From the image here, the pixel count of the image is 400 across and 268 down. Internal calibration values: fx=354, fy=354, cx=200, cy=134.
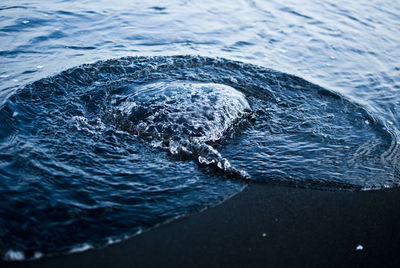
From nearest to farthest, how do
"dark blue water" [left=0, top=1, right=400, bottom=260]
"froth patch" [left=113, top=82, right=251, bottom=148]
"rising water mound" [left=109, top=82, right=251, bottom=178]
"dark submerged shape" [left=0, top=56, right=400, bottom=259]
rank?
"dark submerged shape" [left=0, top=56, right=400, bottom=259] < "dark blue water" [left=0, top=1, right=400, bottom=260] < "rising water mound" [left=109, top=82, right=251, bottom=178] < "froth patch" [left=113, top=82, right=251, bottom=148]

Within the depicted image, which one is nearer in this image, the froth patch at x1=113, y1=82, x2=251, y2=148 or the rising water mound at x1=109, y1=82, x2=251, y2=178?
the rising water mound at x1=109, y1=82, x2=251, y2=178

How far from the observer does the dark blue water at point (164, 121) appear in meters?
3.37

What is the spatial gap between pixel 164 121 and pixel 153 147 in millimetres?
533

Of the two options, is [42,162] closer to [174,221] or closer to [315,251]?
[174,221]

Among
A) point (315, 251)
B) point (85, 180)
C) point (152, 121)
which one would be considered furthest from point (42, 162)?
point (315, 251)

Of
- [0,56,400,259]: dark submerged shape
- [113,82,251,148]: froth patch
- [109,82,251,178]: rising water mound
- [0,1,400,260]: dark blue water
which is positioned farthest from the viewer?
[113,82,251,148]: froth patch

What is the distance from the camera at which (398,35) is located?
30.8 ft

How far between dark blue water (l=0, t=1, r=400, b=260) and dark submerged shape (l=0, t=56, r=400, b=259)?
18 millimetres

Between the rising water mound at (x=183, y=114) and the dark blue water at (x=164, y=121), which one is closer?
the dark blue water at (x=164, y=121)

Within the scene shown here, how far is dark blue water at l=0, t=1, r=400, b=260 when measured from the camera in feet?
11.1

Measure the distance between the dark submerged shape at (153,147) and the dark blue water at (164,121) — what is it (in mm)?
18

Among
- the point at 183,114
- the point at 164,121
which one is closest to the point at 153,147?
the point at 164,121

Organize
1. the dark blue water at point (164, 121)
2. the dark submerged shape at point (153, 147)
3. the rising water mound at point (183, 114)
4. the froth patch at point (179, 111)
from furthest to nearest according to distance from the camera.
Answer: the froth patch at point (179, 111) < the rising water mound at point (183, 114) < the dark blue water at point (164, 121) < the dark submerged shape at point (153, 147)

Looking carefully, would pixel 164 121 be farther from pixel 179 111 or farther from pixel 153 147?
pixel 153 147
